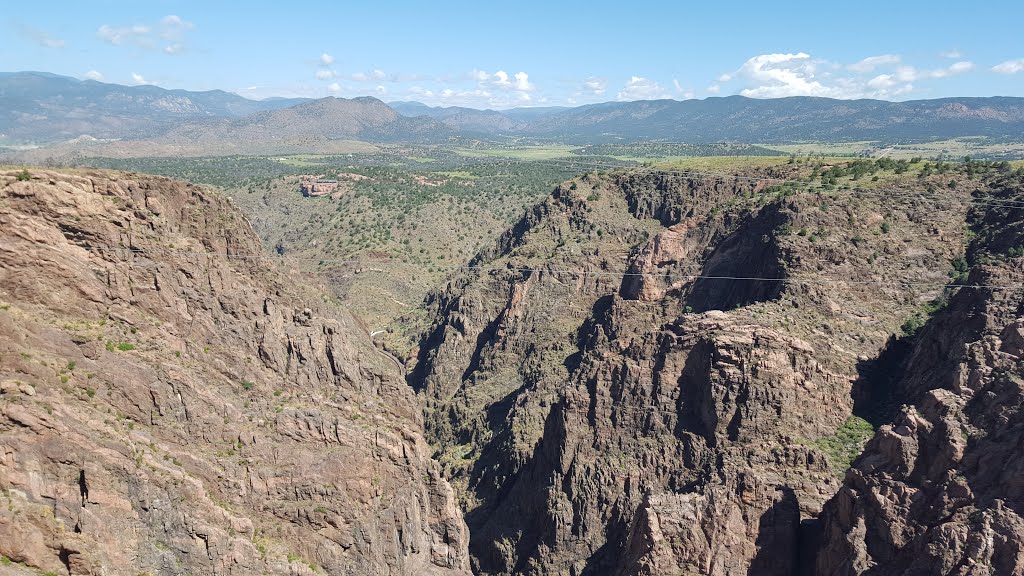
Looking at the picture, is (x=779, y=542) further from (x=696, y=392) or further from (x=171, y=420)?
(x=171, y=420)

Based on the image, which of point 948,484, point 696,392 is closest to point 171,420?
point 696,392

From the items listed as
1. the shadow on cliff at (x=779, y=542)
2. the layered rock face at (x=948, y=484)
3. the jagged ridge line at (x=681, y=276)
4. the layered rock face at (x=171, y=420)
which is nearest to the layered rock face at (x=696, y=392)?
the shadow on cliff at (x=779, y=542)

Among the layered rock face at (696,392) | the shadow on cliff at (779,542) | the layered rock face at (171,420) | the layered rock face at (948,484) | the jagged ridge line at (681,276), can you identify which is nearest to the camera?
the layered rock face at (171,420)

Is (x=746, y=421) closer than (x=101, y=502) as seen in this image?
No

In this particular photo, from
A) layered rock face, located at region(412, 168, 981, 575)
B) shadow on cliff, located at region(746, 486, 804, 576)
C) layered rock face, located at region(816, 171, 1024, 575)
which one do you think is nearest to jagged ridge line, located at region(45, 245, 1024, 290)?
layered rock face, located at region(412, 168, 981, 575)

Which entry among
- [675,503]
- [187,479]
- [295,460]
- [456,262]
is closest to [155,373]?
[187,479]

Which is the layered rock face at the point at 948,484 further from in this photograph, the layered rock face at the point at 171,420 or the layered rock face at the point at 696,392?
the layered rock face at the point at 171,420

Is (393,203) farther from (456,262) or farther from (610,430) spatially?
(610,430)

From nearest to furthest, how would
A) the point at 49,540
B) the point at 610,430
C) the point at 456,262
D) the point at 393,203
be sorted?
the point at 49,540 → the point at 610,430 → the point at 456,262 → the point at 393,203
